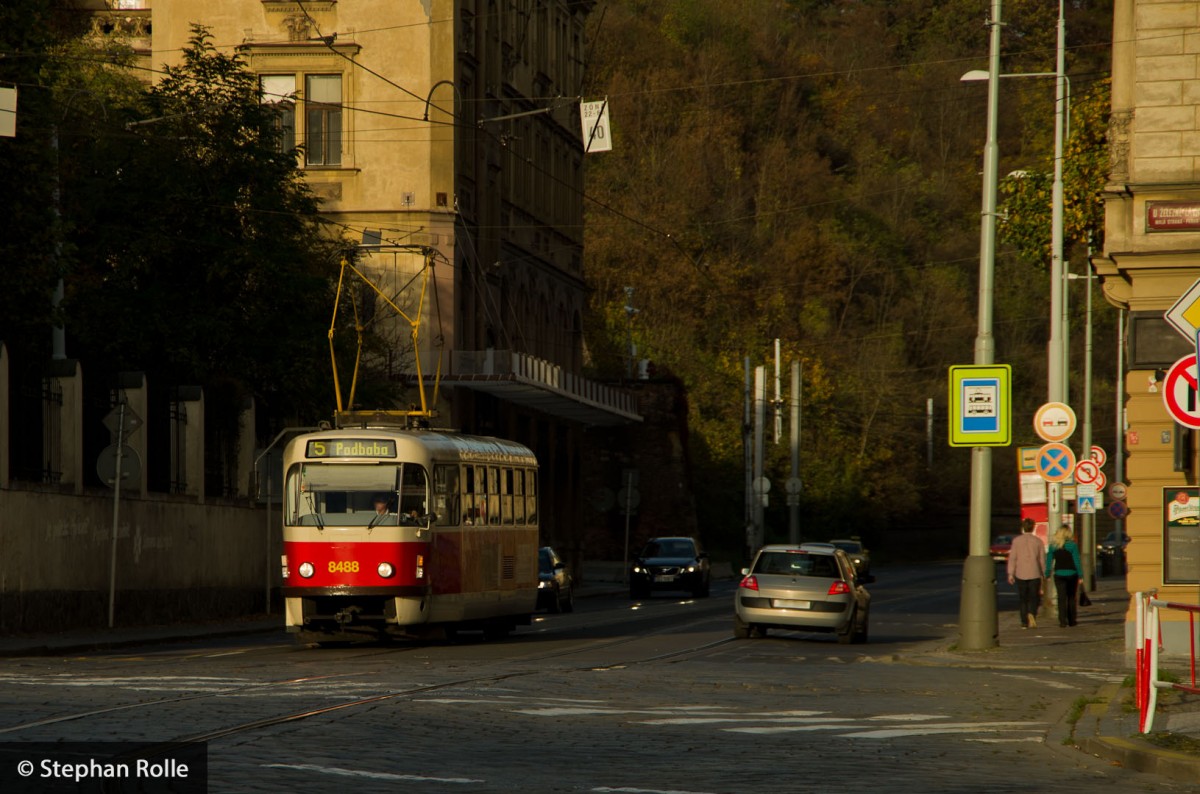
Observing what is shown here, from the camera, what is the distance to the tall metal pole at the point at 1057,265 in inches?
1465

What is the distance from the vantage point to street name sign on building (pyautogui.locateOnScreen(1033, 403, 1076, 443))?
31.6 metres

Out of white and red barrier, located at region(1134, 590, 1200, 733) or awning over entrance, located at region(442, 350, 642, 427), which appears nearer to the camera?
white and red barrier, located at region(1134, 590, 1200, 733)

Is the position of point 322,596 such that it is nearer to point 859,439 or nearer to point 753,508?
point 753,508

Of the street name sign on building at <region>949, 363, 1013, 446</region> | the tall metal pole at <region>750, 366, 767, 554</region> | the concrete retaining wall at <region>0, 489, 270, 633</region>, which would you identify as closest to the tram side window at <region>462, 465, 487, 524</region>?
the concrete retaining wall at <region>0, 489, 270, 633</region>

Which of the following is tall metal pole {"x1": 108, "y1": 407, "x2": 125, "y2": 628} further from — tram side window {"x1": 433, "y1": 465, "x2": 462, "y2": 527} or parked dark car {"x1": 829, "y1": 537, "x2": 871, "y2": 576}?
parked dark car {"x1": 829, "y1": 537, "x2": 871, "y2": 576}

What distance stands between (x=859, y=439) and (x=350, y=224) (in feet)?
140

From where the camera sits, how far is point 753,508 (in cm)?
7488

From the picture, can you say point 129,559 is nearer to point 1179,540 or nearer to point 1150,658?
point 1179,540

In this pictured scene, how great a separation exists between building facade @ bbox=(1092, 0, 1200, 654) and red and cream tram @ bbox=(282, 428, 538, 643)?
862cm

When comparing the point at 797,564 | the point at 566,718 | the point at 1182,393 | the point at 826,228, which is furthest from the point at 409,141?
the point at 826,228

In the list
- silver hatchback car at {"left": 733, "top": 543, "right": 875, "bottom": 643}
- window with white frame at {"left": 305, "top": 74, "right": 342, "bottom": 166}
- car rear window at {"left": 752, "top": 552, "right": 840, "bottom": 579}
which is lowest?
silver hatchback car at {"left": 733, "top": 543, "right": 875, "bottom": 643}

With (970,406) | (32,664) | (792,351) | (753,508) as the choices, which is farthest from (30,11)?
(792,351)

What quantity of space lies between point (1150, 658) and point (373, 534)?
12929mm

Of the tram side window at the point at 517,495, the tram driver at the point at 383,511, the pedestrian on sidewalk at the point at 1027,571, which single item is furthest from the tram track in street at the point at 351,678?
the pedestrian on sidewalk at the point at 1027,571
